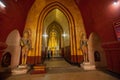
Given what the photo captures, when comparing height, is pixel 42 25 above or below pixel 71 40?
above

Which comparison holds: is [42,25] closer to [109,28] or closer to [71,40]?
[71,40]

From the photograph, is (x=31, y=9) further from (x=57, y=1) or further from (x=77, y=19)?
(x=77, y=19)

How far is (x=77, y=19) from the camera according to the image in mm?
6383

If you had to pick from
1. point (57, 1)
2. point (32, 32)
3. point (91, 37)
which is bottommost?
point (91, 37)

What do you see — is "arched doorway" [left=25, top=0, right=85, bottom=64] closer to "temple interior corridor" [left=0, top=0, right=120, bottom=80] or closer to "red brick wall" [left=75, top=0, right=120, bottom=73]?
"temple interior corridor" [left=0, top=0, right=120, bottom=80]

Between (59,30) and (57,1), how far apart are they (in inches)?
236

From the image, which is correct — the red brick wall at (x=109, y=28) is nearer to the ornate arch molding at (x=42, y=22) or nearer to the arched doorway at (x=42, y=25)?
the arched doorway at (x=42, y=25)

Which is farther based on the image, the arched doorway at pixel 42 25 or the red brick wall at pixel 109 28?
the arched doorway at pixel 42 25

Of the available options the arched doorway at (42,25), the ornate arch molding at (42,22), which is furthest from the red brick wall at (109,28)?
the ornate arch molding at (42,22)

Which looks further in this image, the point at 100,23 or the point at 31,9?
the point at 31,9

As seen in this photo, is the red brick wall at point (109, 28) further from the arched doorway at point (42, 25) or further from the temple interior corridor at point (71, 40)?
the arched doorway at point (42, 25)

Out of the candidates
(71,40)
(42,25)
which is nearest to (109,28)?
(71,40)

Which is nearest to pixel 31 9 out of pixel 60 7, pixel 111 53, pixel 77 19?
pixel 60 7

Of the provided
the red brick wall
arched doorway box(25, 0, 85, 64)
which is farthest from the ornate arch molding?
the red brick wall
